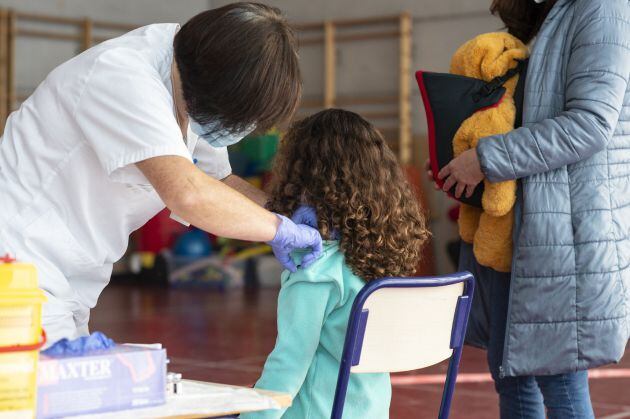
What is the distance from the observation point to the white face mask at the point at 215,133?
149 cm

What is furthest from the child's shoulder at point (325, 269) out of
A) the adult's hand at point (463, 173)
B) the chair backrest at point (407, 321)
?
the adult's hand at point (463, 173)

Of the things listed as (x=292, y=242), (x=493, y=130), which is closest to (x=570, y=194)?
(x=493, y=130)

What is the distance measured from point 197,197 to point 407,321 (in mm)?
444

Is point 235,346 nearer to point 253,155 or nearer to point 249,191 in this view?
point 249,191

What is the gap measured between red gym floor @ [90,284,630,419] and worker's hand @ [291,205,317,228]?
170 centimetres

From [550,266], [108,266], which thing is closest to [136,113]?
[108,266]

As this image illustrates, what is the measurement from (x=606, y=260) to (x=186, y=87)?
39.7 inches

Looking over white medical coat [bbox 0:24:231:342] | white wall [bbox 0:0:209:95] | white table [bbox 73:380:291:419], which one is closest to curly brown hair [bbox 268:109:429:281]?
white medical coat [bbox 0:24:231:342]

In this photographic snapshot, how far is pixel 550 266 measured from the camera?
1991 mm

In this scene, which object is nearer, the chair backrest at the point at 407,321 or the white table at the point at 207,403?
the white table at the point at 207,403

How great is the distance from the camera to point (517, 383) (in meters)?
2.12

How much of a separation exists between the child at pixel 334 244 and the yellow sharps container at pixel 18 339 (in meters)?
0.56

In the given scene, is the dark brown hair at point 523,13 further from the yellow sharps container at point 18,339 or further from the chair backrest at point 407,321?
the yellow sharps container at point 18,339

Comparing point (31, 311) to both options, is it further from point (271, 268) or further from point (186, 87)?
point (271, 268)
